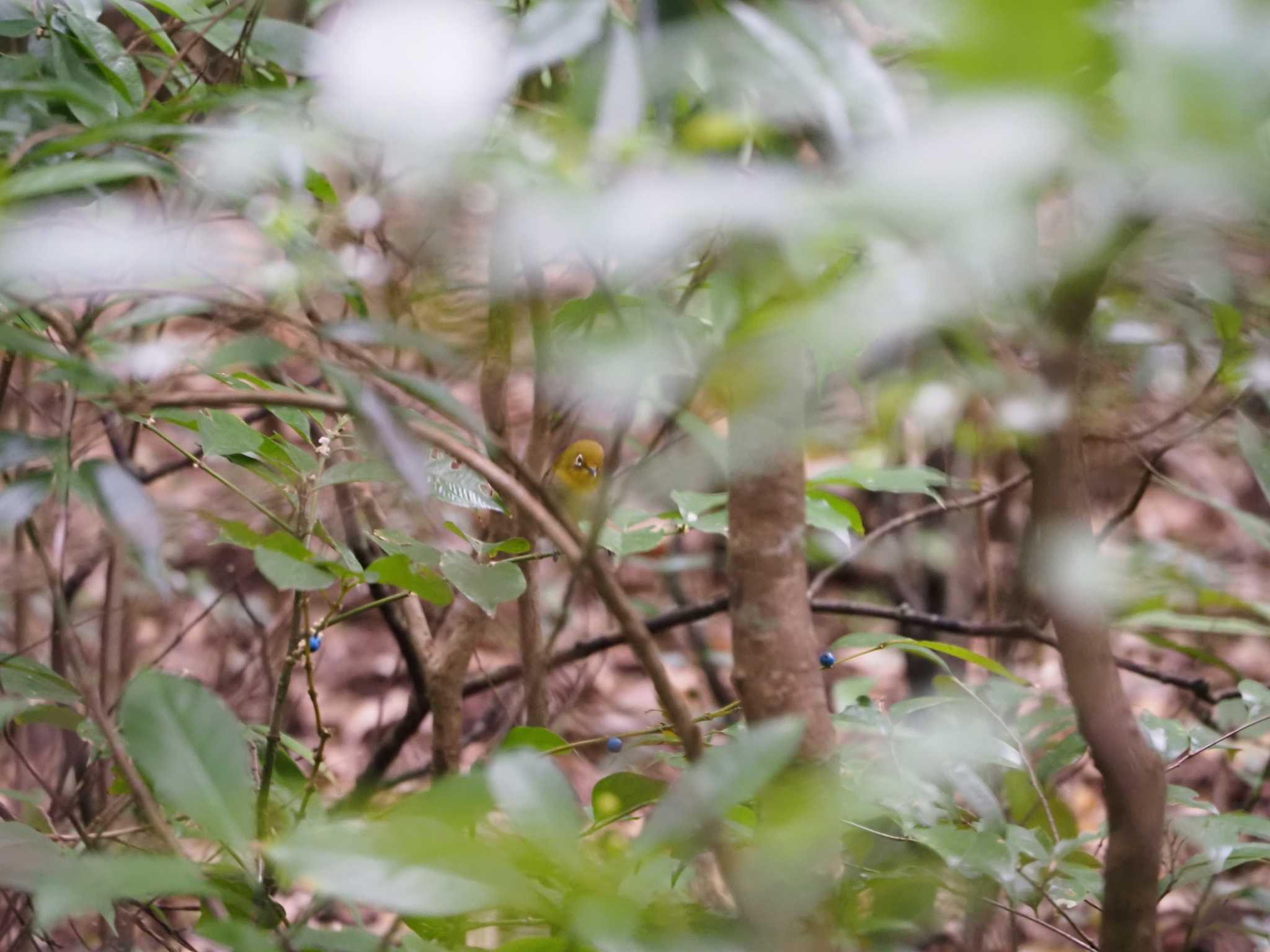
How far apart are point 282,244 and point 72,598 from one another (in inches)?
35.2

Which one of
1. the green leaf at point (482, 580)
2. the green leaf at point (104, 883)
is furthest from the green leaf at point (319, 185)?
the green leaf at point (104, 883)

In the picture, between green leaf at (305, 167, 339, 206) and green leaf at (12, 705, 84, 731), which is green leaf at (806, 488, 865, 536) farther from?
green leaf at (12, 705, 84, 731)

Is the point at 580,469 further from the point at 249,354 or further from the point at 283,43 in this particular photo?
the point at 249,354

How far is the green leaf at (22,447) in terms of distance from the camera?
0.49 meters

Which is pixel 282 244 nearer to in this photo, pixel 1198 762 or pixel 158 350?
pixel 158 350

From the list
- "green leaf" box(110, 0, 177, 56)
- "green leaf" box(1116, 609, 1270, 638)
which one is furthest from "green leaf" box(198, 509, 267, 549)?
"green leaf" box(1116, 609, 1270, 638)

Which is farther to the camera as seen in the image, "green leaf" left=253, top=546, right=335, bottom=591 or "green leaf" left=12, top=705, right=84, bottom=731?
"green leaf" left=12, top=705, right=84, bottom=731

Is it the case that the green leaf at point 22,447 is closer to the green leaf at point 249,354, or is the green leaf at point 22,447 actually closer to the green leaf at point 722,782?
the green leaf at point 249,354

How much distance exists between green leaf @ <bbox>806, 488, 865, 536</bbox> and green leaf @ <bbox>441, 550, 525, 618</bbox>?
300mm

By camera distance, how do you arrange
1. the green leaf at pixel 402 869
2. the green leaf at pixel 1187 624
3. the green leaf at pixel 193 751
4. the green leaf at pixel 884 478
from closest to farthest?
the green leaf at pixel 402 869 < the green leaf at pixel 193 751 < the green leaf at pixel 884 478 < the green leaf at pixel 1187 624

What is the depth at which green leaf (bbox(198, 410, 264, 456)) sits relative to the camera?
2.13 feet

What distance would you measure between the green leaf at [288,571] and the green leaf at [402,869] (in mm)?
163

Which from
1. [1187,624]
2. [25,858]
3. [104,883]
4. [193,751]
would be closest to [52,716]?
[25,858]

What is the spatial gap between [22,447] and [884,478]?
0.71 metres
